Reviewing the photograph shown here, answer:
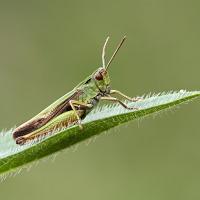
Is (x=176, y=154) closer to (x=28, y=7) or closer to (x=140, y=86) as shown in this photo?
(x=140, y=86)

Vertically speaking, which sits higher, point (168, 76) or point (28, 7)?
point (28, 7)

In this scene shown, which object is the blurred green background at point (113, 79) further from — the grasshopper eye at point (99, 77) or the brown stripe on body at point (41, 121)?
the brown stripe on body at point (41, 121)

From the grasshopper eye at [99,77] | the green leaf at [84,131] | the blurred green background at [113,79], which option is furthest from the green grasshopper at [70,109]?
the blurred green background at [113,79]

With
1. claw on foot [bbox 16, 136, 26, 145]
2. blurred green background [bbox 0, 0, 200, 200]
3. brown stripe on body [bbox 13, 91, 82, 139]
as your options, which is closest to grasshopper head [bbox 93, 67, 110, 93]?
brown stripe on body [bbox 13, 91, 82, 139]

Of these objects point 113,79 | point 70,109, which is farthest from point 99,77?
point 113,79

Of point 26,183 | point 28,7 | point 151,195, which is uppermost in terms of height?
point 28,7

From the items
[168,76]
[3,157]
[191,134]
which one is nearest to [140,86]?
[168,76]
